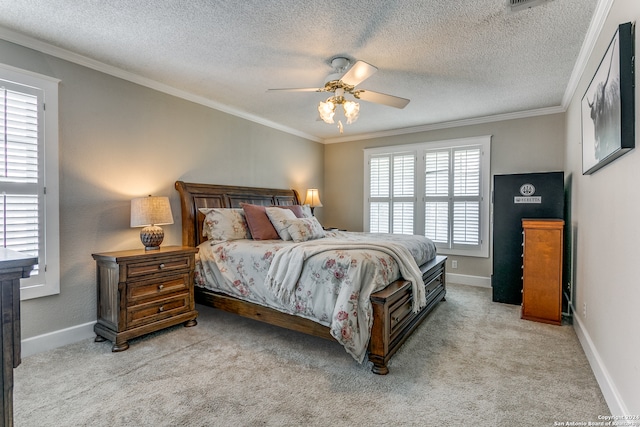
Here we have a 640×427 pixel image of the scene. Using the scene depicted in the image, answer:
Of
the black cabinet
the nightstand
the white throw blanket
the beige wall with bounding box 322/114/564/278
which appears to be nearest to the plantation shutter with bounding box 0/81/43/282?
the nightstand

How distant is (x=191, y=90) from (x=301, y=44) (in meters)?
1.76

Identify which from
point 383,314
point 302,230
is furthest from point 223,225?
point 383,314

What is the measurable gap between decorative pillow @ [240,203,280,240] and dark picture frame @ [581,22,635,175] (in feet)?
9.69

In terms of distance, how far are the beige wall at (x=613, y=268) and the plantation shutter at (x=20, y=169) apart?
4.06 m

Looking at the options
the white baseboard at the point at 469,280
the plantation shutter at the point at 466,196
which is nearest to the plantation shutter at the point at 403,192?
the plantation shutter at the point at 466,196

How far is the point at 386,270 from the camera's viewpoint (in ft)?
8.29

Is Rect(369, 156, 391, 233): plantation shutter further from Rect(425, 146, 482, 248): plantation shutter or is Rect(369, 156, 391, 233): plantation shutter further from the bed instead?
the bed

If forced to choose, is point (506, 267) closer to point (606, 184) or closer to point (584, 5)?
point (606, 184)

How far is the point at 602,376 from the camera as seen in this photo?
203 cm

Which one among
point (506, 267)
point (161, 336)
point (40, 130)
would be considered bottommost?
point (161, 336)

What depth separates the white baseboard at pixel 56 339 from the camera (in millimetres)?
2543

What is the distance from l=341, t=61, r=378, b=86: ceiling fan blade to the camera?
2342 mm

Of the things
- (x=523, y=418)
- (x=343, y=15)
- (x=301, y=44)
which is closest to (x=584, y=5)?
(x=343, y=15)

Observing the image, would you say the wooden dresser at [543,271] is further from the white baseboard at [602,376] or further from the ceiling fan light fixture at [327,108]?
the ceiling fan light fixture at [327,108]
